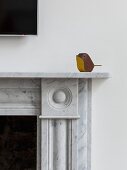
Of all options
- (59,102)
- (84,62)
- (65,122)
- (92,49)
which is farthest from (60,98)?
(92,49)

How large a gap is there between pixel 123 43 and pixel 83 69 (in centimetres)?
32

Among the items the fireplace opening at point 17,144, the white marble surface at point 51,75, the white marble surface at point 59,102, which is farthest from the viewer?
the fireplace opening at point 17,144

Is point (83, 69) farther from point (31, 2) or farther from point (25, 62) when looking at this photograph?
point (31, 2)

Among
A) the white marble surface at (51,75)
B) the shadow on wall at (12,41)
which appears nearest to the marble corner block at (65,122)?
the white marble surface at (51,75)

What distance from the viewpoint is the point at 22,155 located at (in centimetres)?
215

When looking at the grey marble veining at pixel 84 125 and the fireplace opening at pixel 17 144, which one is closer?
the grey marble veining at pixel 84 125

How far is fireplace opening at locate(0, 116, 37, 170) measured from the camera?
6.98 feet

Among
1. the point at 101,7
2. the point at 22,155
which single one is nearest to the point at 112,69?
the point at 101,7

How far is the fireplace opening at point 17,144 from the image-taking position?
6.98 feet

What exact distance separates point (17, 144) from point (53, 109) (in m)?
0.37

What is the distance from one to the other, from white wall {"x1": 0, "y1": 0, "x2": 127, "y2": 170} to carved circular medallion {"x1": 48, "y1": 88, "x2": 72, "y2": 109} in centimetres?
14

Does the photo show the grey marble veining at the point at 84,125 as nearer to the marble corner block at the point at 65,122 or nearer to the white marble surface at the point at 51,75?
the marble corner block at the point at 65,122

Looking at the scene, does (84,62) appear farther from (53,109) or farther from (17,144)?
(17,144)

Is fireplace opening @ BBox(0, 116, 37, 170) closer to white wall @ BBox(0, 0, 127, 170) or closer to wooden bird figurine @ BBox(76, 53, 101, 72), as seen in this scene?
white wall @ BBox(0, 0, 127, 170)
